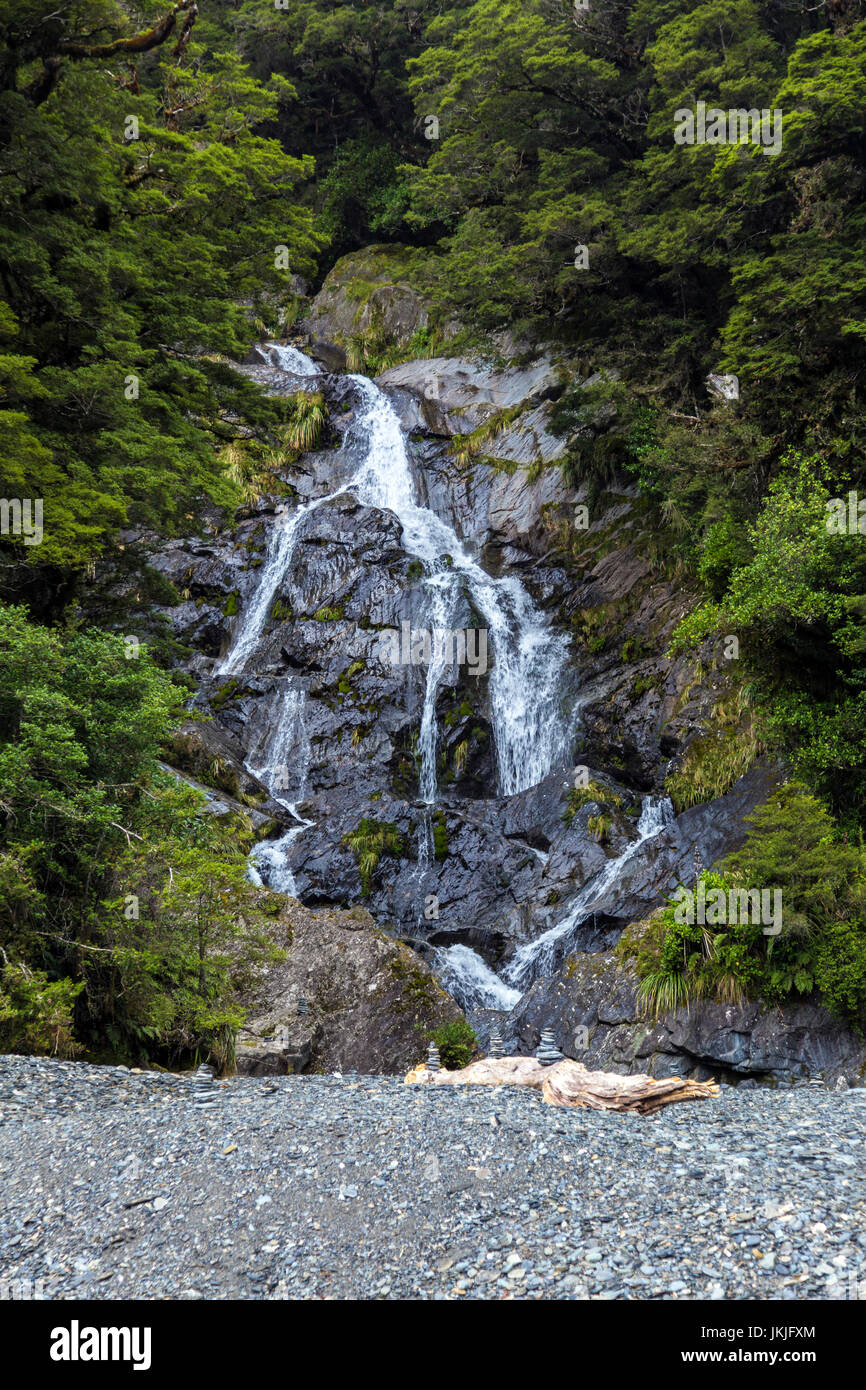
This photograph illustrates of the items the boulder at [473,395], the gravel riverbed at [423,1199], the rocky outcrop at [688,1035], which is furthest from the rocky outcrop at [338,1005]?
the boulder at [473,395]

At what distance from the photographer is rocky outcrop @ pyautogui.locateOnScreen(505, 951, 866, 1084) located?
282 inches

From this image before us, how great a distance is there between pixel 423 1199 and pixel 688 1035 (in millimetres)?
4715

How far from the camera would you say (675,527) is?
15609 millimetres

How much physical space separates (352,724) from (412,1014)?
329 inches

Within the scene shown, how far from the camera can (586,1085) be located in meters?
5.88

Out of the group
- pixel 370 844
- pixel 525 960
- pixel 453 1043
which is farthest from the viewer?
pixel 370 844

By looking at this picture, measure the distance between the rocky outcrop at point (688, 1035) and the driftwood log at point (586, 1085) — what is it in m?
1.52

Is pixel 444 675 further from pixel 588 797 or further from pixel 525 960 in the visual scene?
pixel 525 960

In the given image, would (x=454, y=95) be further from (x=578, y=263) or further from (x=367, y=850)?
(x=367, y=850)

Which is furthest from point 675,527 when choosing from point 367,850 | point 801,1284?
point 801,1284

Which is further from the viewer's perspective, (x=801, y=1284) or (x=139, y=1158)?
(x=139, y=1158)

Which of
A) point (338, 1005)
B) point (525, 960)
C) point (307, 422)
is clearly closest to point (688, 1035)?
point (338, 1005)

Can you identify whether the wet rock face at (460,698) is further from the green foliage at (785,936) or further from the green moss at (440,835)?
the green foliage at (785,936)

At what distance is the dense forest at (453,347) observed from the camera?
21.5 feet
